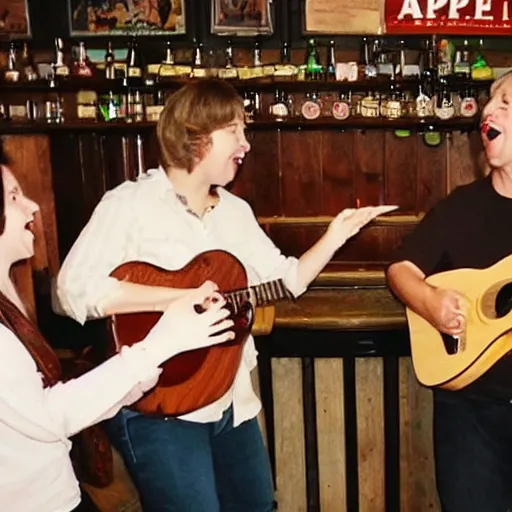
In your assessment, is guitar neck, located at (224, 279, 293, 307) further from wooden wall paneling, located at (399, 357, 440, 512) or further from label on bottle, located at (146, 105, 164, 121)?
label on bottle, located at (146, 105, 164, 121)

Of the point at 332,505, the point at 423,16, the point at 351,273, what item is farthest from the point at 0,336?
the point at 423,16

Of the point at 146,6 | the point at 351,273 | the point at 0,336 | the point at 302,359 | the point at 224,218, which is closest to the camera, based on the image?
the point at 0,336

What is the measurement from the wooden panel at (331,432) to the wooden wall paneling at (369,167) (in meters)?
2.09

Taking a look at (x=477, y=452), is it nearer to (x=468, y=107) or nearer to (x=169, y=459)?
(x=169, y=459)

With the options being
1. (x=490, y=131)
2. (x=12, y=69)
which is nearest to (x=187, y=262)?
(x=490, y=131)

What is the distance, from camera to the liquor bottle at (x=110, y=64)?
3.88m

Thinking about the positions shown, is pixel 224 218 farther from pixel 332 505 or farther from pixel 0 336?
pixel 332 505

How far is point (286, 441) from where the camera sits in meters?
2.30

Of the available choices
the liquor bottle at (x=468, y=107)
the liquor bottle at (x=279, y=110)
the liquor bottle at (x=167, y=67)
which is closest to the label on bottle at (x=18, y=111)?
the liquor bottle at (x=167, y=67)

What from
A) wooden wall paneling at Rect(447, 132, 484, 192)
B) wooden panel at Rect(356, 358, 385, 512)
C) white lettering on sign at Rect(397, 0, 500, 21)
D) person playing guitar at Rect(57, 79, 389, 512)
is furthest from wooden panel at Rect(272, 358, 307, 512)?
white lettering on sign at Rect(397, 0, 500, 21)

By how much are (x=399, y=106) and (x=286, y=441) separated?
223 cm

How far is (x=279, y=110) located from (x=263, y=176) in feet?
1.43

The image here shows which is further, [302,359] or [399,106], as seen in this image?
Answer: [399,106]

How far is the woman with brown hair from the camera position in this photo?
1.19m
